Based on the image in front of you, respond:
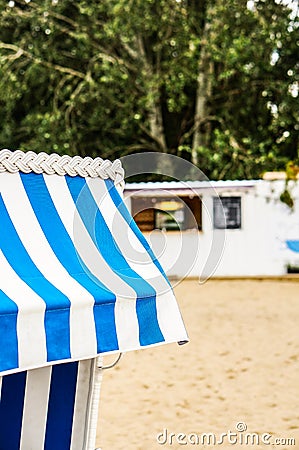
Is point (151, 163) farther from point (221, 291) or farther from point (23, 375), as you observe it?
point (221, 291)

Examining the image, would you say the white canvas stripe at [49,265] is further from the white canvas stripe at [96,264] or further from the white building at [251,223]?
the white building at [251,223]

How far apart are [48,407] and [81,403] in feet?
0.38

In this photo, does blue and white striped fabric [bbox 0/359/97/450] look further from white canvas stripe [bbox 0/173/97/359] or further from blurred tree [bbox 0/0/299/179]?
blurred tree [bbox 0/0/299/179]

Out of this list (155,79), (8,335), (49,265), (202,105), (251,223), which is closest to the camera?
(8,335)

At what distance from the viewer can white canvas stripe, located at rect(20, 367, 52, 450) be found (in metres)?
2.46

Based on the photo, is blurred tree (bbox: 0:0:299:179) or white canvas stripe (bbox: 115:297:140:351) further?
blurred tree (bbox: 0:0:299:179)

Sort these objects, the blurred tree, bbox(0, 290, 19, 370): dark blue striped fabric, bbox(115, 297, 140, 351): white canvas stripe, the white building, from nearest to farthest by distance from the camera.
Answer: bbox(0, 290, 19, 370): dark blue striped fabric → bbox(115, 297, 140, 351): white canvas stripe → the white building → the blurred tree

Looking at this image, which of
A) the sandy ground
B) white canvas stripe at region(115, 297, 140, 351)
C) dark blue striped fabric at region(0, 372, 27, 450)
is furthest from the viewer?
the sandy ground

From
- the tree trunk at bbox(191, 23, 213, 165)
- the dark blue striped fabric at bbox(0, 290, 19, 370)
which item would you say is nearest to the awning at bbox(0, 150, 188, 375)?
the dark blue striped fabric at bbox(0, 290, 19, 370)

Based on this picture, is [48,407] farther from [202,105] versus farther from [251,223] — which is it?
[202,105]

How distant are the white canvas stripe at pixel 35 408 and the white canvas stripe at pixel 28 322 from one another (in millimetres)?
503

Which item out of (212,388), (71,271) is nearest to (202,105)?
(212,388)

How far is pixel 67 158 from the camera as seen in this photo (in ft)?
7.73

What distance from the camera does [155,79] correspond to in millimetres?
15867
